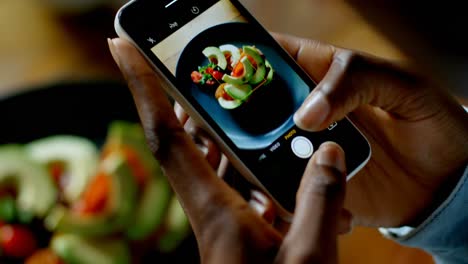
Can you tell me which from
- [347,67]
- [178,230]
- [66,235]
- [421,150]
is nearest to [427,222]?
[421,150]

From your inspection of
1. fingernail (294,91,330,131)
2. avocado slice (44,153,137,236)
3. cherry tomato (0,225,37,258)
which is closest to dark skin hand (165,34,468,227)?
fingernail (294,91,330,131)

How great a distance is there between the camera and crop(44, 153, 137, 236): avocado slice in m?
0.62

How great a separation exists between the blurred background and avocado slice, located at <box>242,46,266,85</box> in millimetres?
264

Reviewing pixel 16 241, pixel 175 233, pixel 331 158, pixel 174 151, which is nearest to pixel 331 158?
pixel 331 158

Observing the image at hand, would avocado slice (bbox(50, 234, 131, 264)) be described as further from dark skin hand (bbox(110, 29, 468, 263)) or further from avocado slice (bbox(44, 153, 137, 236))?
dark skin hand (bbox(110, 29, 468, 263))

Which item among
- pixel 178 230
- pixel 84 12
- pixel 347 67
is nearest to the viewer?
pixel 347 67

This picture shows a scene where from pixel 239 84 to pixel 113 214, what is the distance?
26cm

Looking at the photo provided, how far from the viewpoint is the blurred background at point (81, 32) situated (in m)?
0.70

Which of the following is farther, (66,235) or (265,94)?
(66,235)

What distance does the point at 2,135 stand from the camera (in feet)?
2.18

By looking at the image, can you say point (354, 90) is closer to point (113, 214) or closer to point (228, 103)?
point (228, 103)

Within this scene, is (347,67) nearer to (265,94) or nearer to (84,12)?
(265,94)

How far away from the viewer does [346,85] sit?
0.43m

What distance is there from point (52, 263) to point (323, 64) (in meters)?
0.39
